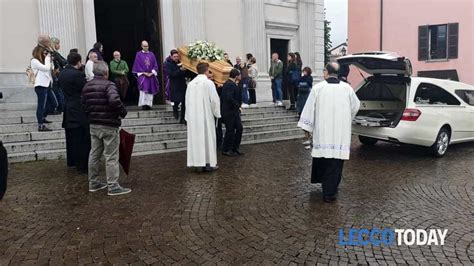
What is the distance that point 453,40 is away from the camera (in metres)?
24.6

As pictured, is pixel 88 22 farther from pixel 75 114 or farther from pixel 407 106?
pixel 407 106

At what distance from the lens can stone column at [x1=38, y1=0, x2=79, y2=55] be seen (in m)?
11.0

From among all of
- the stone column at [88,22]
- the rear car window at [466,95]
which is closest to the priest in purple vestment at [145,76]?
the stone column at [88,22]

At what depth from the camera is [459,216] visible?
4906 millimetres

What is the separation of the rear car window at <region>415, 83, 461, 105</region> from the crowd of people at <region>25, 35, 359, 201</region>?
2.67 m

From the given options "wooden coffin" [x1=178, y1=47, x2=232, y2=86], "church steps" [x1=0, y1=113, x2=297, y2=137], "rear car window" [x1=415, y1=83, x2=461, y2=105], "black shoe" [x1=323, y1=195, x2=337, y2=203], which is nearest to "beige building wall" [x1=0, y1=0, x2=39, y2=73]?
"church steps" [x1=0, y1=113, x2=297, y2=137]

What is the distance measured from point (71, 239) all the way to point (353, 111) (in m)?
3.78

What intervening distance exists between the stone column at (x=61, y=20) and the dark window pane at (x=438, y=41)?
70.4 ft

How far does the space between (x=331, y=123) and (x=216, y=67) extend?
5329 millimetres

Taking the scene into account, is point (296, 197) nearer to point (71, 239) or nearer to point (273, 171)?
point (273, 171)

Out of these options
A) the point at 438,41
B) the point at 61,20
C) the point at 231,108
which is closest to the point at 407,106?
the point at 231,108

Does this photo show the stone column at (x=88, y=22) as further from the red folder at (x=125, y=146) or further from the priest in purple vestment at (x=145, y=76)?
the red folder at (x=125, y=146)

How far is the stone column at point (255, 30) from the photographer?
49.9 feet

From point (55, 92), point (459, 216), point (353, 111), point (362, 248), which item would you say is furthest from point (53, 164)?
point (459, 216)
